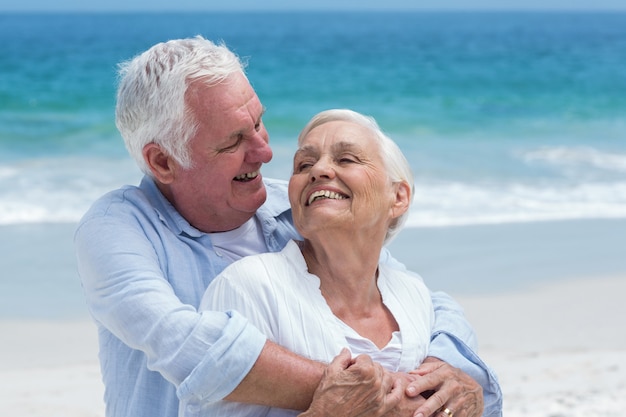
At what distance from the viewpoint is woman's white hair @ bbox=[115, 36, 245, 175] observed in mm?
2727

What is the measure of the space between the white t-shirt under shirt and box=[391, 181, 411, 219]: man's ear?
302 mm

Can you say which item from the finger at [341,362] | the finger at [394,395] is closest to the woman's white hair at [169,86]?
the finger at [341,362]

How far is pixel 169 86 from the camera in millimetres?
2723

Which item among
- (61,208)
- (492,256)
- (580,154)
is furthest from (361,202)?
(580,154)

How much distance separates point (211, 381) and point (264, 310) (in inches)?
10.3

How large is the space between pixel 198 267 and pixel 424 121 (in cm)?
1308

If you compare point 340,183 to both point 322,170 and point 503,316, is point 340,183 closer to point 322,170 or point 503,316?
point 322,170

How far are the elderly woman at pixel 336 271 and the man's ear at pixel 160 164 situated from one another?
40cm

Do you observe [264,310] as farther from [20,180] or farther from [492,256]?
[20,180]

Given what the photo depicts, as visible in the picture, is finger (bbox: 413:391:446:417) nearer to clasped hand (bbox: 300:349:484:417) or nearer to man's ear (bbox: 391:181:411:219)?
clasped hand (bbox: 300:349:484:417)

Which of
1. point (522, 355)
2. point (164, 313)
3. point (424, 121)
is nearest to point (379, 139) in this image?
point (164, 313)

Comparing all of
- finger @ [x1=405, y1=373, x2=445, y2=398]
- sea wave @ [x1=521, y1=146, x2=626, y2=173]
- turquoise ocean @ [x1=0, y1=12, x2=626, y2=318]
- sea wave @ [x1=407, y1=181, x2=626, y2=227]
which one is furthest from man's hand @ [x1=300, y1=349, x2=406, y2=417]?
sea wave @ [x1=521, y1=146, x2=626, y2=173]

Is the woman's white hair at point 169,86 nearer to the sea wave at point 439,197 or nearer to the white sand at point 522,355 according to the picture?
the white sand at point 522,355

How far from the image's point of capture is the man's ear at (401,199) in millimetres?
2711
